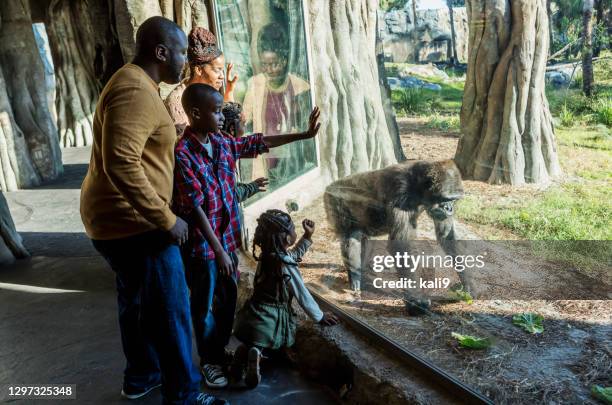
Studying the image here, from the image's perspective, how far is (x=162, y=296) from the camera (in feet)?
7.55

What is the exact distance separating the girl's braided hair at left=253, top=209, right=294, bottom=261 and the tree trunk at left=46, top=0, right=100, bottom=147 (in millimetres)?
9516

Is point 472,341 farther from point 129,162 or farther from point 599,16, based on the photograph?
point 129,162

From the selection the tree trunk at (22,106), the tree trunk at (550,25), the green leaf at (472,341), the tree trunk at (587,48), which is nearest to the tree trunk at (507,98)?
the tree trunk at (550,25)

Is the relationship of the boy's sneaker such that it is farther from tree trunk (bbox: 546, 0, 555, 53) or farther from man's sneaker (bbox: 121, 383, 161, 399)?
tree trunk (bbox: 546, 0, 555, 53)

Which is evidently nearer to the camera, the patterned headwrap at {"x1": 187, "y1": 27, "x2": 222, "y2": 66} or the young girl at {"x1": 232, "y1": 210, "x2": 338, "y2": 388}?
the young girl at {"x1": 232, "y1": 210, "x2": 338, "y2": 388}

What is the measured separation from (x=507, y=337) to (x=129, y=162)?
164cm

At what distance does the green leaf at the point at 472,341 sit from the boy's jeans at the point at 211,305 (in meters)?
1.10

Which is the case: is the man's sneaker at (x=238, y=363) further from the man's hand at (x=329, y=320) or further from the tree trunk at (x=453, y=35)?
the tree trunk at (x=453, y=35)

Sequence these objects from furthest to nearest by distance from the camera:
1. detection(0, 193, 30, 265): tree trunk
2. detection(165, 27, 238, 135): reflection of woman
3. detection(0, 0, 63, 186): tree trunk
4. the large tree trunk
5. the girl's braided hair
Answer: detection(0, 0, 63, 186): tree trunk
detection(0, 193, 30, 265): tree trunk
detection(165, 27, 238, 135): reflection of woman
the girl's braided hair
the large tree trunk

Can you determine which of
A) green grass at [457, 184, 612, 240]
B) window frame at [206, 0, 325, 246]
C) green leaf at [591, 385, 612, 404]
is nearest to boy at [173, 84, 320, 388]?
window frame at [206, 0, 325, 246]

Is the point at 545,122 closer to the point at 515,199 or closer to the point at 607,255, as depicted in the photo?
the point at 515,199

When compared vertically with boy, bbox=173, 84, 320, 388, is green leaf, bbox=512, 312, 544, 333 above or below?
below

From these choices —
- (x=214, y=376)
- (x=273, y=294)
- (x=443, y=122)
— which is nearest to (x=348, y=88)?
(x=443, y=122)

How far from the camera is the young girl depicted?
271 centimetres
